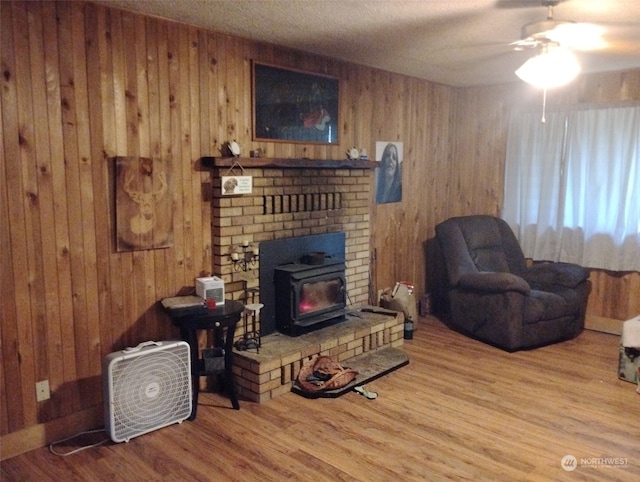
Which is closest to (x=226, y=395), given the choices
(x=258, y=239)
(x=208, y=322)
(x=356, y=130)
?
(x=208, y=322)

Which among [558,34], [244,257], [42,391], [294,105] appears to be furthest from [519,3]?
[42,391]

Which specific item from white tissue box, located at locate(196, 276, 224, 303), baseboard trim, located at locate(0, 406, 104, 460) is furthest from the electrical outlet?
white tissue box, located at locate(196, 276, 224, 303)

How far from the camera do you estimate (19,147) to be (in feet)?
8.86

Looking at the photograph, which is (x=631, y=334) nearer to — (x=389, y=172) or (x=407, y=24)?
(x=389, y=172)

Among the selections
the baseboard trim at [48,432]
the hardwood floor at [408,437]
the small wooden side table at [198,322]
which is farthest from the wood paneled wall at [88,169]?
the hardwood floor at [408,437]

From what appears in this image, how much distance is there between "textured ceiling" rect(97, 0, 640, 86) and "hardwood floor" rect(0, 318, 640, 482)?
2.33 m

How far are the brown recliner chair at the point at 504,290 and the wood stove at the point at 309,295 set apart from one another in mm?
1191

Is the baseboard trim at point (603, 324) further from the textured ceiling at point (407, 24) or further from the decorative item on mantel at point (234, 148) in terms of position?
the decorative item on mantel at point (234, 148)

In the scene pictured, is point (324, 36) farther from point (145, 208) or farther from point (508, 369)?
point (508, 369)

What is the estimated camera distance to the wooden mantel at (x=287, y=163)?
3482 millimetres

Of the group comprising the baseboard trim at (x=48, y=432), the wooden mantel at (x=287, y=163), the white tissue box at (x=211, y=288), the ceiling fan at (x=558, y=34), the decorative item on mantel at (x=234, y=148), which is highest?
the ceiling fan at (x=558, y=34)

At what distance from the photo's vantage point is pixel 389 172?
5023 mm

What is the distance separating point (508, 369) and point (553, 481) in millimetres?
1492

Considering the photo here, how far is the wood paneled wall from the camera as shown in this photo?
2721 mm
